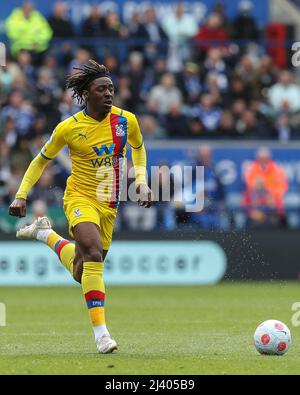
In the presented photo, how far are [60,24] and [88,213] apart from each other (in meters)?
13.8

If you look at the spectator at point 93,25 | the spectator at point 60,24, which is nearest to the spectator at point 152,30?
the spectator at point 93,25

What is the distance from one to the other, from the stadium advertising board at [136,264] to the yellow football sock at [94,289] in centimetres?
939

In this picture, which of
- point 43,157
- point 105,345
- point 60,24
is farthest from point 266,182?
point 105,345

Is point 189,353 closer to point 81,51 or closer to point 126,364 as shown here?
point 126,364

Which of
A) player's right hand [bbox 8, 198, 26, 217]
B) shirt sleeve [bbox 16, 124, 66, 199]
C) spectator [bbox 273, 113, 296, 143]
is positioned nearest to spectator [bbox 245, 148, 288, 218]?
spectator [bbox 273, 113, 296, 143]

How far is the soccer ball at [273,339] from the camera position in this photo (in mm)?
9508

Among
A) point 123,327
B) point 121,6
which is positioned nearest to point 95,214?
point 123,327

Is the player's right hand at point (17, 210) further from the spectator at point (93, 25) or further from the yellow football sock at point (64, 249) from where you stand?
the spectator at point (93, 25)

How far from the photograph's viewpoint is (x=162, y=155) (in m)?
21.5

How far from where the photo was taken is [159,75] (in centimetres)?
2297

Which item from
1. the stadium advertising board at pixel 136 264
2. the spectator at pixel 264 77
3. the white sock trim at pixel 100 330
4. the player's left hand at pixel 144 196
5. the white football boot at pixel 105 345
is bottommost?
the white football boot at pixel 105 345

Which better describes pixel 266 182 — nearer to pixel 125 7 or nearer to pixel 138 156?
pixel 125 7

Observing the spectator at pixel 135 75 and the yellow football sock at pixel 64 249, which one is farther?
the spectator at pixel 135 75

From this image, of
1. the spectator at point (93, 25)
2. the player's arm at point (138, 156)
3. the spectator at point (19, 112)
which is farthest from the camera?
the spectator at point (93, 25)
